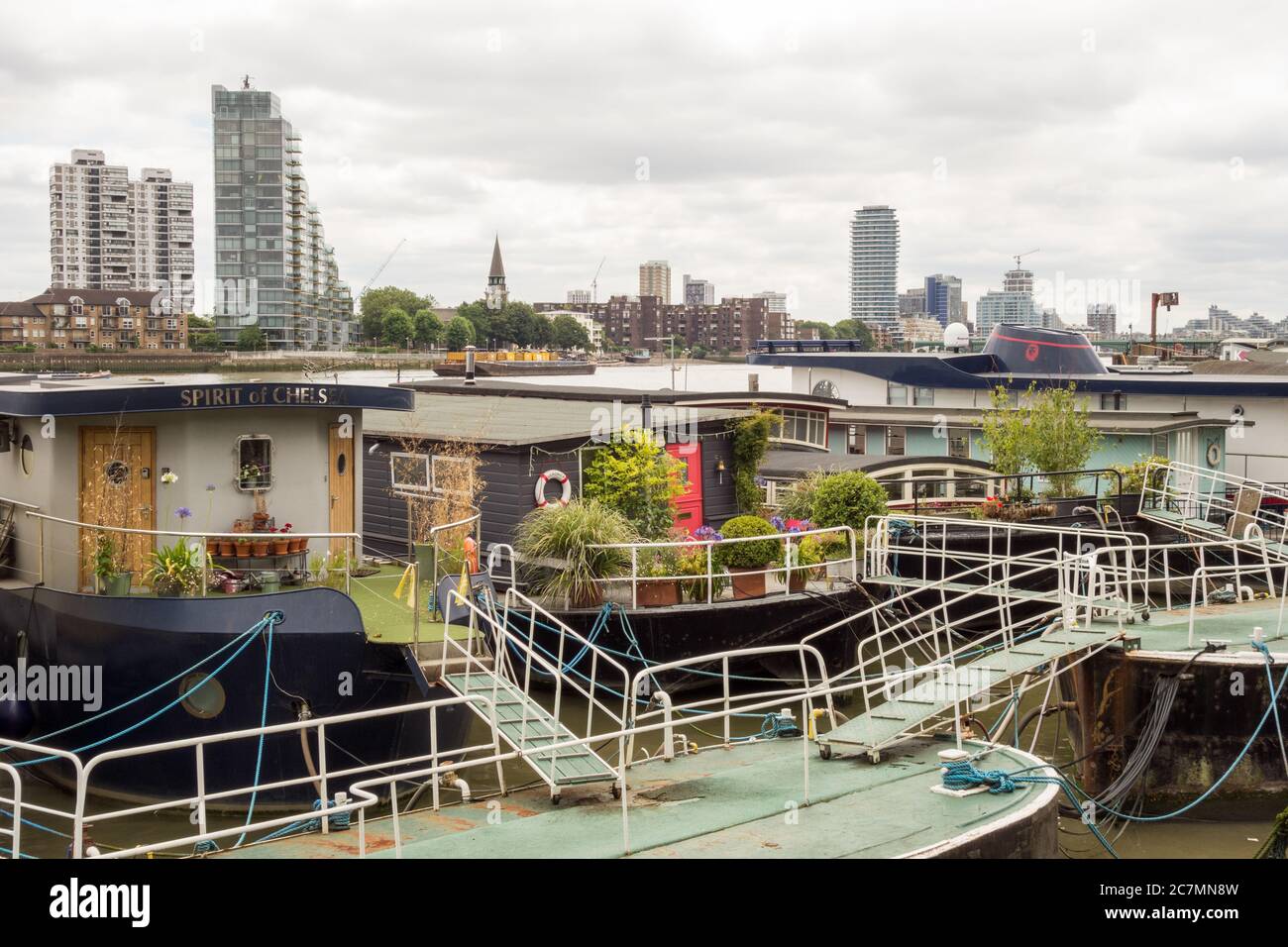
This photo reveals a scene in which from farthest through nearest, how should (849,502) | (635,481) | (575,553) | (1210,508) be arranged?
(1210,508), (849,502), (635,481), (575,553)

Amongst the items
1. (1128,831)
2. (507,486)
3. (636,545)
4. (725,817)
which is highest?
(507,486)

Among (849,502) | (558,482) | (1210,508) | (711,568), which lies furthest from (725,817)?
(1210,508)

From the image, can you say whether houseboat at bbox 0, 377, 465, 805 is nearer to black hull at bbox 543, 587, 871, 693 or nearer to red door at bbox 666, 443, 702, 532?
black hull at bbox 543, 587, 871, 693

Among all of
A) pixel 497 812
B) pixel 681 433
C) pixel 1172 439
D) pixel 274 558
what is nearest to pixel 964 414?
pixel 1172 439

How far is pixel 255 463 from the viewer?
59.1ft

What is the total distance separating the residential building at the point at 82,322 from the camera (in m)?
127

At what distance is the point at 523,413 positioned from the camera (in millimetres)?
28078

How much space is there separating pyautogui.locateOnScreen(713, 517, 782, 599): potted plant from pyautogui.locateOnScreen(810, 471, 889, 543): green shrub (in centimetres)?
322

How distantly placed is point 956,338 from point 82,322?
103m

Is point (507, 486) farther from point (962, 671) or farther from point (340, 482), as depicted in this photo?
point (962, 671)

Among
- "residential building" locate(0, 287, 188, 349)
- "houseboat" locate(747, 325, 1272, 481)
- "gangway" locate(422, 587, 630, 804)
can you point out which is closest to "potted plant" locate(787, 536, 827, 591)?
"gangway" locate(422, 587, 630, 804)

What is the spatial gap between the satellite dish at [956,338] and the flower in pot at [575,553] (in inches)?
1550
